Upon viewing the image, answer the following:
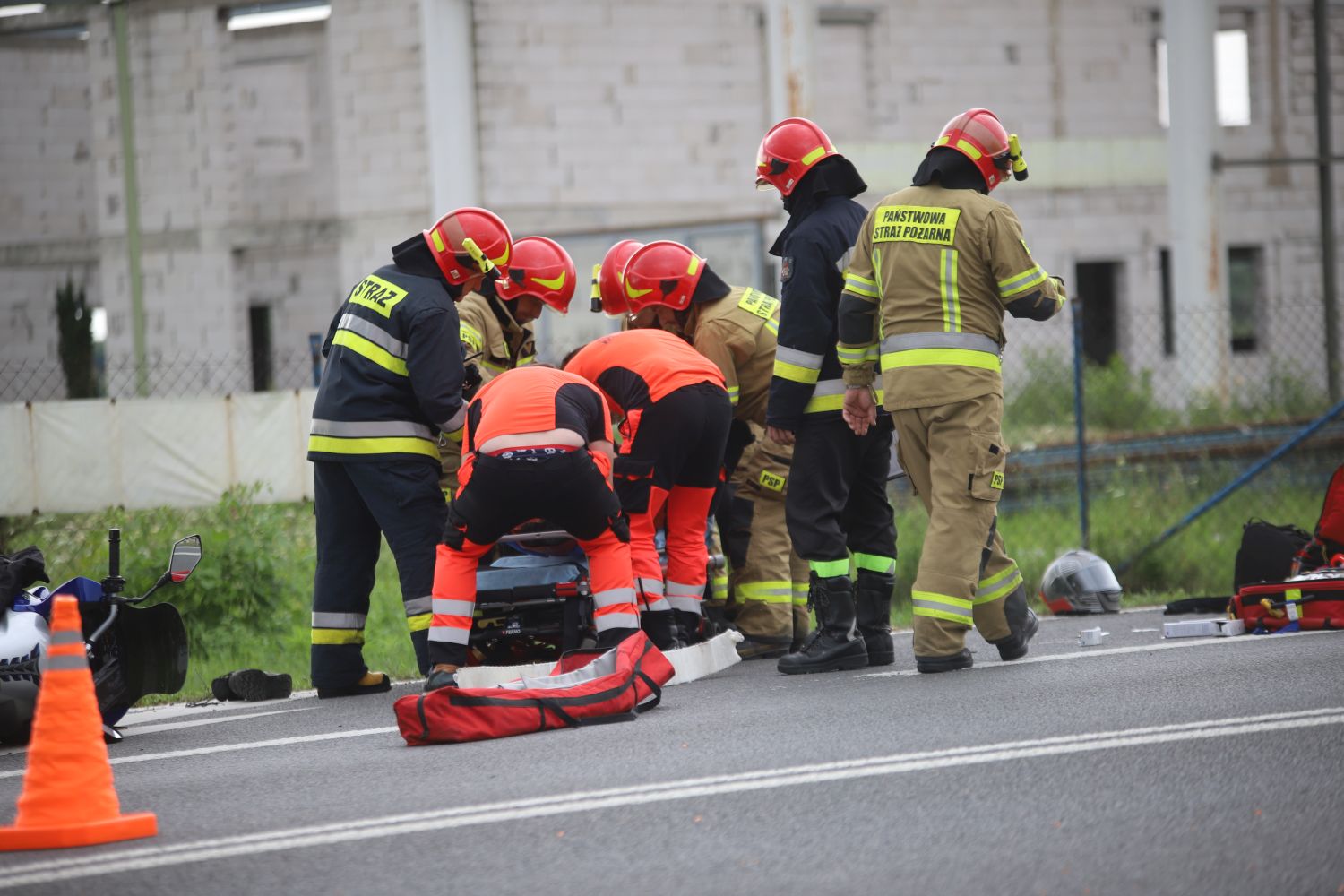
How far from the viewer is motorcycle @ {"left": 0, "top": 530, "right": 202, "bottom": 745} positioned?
20.0 feet

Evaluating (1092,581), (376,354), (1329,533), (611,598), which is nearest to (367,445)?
(376,354)

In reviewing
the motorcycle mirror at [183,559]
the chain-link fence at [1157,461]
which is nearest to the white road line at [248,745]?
the motorcycle mirror at [183,559]

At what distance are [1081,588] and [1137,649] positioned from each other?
2142 millimetres

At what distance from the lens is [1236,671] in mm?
6016

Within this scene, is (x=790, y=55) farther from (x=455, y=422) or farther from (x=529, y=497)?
(x=529, y=497)

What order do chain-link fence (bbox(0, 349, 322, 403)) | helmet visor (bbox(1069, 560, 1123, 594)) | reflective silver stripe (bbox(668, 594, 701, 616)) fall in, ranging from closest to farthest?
reflective silver stripe (bbox(668, 594, 701, 616)) < helmet visor (bbox(1069, 560, 1123, 594)) < chain-link fence (bbox(0, 349, 322, 403))

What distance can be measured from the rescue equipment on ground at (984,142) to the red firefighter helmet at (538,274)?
7.62 feet

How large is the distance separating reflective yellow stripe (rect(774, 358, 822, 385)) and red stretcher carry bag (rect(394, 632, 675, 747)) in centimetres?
143

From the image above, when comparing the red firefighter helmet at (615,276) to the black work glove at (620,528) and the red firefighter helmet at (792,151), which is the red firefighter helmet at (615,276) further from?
the black work glove at (620,528)

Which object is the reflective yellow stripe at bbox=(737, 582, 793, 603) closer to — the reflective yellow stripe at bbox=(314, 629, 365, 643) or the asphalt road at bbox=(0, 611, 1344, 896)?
the asphalt road at bbox=(0, 611, 1344, 896)

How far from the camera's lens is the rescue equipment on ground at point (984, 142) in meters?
6.78

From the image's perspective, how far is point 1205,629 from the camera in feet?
24.3

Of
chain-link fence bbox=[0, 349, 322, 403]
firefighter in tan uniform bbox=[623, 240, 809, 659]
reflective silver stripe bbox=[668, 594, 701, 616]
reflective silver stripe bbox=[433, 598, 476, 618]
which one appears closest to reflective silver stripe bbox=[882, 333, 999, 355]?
firefighter in tan uniform bbox=[623, 240, 809, 659]

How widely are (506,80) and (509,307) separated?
15298 mm
